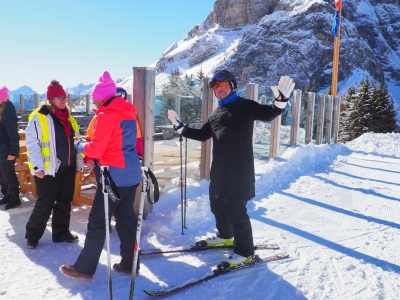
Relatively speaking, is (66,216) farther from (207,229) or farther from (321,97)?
(321,97)

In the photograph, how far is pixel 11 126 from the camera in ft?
15.3

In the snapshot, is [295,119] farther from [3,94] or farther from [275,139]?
[3,94]

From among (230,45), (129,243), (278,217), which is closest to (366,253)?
(278,217)

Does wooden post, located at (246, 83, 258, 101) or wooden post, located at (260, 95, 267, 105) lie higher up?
wooden post, located at (246, 83, 258, 101)

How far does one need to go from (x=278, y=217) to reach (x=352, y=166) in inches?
192

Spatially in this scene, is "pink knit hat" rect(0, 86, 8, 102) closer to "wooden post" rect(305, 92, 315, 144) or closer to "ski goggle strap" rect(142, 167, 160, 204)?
"ski goggle strap" rect(142, 167, 160, 204)

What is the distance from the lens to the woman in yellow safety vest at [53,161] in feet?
11.5

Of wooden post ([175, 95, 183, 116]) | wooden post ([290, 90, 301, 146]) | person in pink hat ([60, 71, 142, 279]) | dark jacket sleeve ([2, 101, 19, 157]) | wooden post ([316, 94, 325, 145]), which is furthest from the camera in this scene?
wooden post ([316, 94, 325, 145])

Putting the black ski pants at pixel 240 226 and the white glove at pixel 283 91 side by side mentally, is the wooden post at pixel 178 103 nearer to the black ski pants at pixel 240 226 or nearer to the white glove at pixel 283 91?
the black ski pants at pixel 240 226

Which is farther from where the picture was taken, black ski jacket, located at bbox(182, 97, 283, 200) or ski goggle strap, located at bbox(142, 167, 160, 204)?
black ski jacket, located at bbox(182, 97, 283, 200)

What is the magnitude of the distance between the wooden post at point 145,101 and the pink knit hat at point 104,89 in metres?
1.38

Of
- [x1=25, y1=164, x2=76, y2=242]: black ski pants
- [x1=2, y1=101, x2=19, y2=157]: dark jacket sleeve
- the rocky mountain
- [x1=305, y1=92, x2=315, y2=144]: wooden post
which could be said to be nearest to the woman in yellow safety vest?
[x1=25, y1=164, x2=76, y2=242]: black ski pants

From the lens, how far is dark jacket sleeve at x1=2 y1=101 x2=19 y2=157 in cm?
464

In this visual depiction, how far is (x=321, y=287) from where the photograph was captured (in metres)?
2.96
